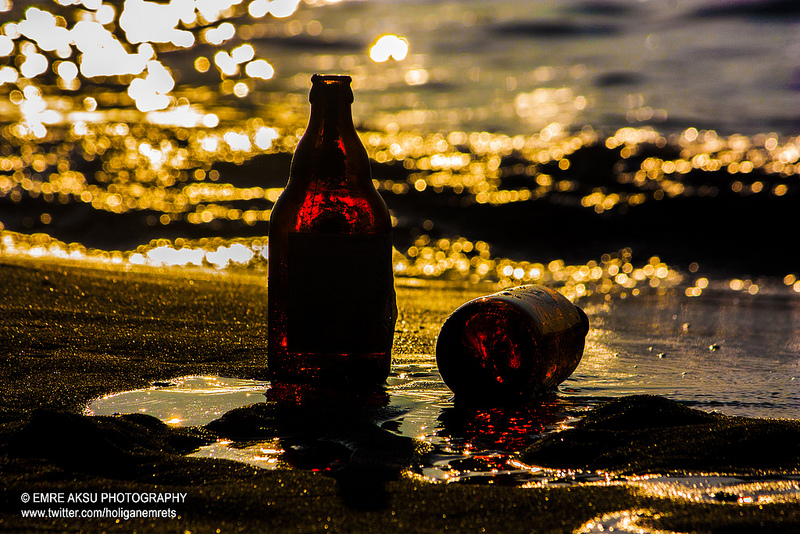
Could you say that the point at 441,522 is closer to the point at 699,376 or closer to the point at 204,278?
the point at 699,376

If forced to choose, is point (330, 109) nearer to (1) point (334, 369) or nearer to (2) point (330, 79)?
(2) point (330, 79)

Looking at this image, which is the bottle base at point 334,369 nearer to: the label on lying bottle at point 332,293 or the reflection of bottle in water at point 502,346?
the label on lying bottle at point 332,293

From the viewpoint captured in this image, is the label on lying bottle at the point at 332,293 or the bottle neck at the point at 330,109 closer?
the label on lying bottle at the point at 332,293

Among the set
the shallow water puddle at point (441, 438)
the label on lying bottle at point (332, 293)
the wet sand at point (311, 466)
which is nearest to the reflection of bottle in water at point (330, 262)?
the label on lying bottle at point (332, 293)

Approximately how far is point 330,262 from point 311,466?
26.4 inches

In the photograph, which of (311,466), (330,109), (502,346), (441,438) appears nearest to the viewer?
(311,466)

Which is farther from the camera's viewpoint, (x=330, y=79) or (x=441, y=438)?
(x=330, y=79)

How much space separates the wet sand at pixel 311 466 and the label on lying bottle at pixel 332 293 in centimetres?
26

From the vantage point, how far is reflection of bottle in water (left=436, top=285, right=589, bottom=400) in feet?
6.50

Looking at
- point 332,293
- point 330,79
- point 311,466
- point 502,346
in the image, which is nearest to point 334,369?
point 332,293

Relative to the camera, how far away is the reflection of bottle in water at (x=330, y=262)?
2047 mm

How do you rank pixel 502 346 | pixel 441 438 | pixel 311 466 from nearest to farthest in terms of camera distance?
pixel 311 466 → pixel 441 438 → pixel 502 346

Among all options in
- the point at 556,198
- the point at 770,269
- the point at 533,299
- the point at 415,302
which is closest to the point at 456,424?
the point at 533,299

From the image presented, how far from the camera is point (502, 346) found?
2.03m
